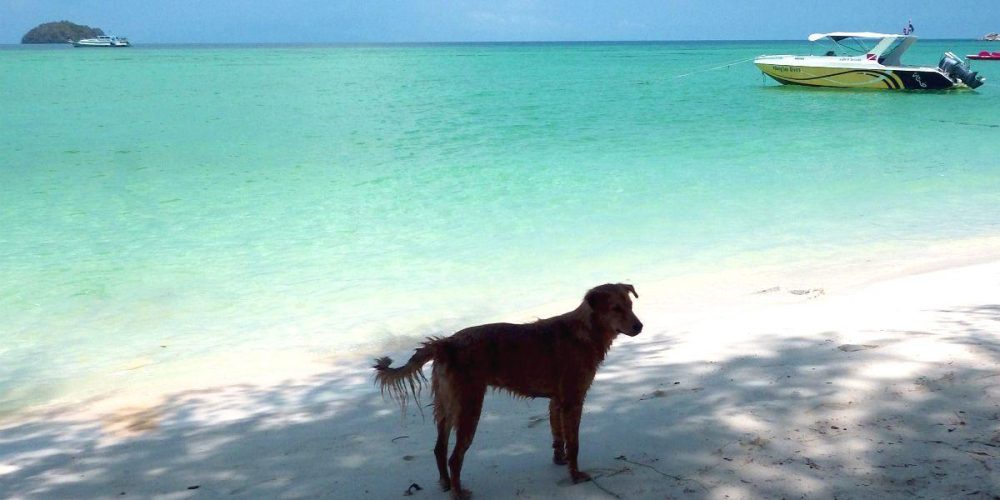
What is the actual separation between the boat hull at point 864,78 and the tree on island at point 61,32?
173704 millimetres

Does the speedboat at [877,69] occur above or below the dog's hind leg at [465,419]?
below

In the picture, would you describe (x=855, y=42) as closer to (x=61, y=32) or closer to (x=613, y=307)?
(x=613, y=307)

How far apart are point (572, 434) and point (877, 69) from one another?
32554 millimetres

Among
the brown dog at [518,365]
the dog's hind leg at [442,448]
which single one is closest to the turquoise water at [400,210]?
the dog's hind leg at [442,448]

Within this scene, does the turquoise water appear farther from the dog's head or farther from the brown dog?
the dog's head

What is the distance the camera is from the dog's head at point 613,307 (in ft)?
11.9

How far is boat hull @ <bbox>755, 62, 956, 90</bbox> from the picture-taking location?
31984mm

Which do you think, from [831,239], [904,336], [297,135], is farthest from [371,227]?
[297,135]

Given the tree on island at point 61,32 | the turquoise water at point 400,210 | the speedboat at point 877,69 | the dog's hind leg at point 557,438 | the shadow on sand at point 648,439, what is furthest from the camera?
the tree on island at point 61,32

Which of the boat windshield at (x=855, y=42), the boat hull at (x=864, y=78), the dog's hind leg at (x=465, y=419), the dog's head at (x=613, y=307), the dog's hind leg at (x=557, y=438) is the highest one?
the dog's head at (x=613, y=307)

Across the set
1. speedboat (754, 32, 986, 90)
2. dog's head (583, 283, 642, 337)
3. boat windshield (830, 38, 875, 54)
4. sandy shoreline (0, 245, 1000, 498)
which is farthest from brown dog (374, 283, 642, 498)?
boat windshield (830, 38, 875, 54)

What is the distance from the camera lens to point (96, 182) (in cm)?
1669

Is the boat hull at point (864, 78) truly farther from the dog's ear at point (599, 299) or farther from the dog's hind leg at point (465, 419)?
the dog's hind leg at point (465, 419)

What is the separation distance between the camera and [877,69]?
32.3m
